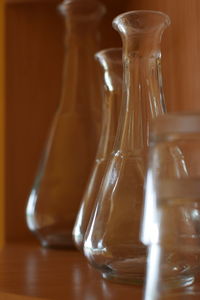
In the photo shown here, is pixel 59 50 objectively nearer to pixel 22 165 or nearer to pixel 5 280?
pixel 22 165

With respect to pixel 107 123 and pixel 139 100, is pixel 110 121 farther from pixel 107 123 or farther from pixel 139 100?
pixel 139 100

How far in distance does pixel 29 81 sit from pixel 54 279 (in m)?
0.47

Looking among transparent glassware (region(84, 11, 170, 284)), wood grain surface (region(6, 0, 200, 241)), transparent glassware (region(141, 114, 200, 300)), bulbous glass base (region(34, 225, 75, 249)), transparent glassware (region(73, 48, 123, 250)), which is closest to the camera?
transparent glassware (region(141, 114, 200, 300))

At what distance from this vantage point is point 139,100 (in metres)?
0.42

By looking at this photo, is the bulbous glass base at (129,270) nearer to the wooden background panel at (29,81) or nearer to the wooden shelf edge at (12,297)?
the wooden shelf edge at (12,297)

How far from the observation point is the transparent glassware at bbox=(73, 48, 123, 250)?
0.52 meters

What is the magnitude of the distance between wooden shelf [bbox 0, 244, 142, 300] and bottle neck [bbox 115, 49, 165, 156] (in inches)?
4.2

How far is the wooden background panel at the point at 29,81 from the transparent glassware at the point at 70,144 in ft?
0.49

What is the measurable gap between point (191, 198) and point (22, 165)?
56cm

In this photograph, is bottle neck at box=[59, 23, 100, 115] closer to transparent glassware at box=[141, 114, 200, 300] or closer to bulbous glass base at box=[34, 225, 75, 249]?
bulbous glass base at box=[34, 225, 75, 249]

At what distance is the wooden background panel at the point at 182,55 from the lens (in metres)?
0.52

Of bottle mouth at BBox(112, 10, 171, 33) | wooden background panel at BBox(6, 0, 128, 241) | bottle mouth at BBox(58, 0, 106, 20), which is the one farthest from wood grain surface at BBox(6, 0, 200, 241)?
bottle mouth at BBox(112, 10, 171, 33)

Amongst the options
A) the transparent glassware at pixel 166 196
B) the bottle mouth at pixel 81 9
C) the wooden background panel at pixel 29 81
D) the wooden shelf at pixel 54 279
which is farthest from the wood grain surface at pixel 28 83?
the transparent glassware at pixel 166 196

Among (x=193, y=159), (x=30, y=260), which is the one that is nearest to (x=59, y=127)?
(x=30, y=260)
